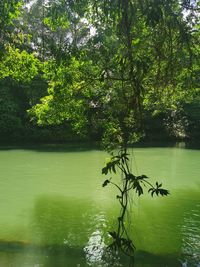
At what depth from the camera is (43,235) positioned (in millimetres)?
7176

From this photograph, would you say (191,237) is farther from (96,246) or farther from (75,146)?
(75,146)

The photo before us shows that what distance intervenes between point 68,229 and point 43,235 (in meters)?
0.56

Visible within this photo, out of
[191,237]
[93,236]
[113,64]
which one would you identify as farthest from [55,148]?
[113,64]

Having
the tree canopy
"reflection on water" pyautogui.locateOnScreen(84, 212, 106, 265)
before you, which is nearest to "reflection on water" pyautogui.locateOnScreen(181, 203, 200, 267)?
"reflection on water" pyautogui.locateOnScreen(84, 212, 106, 265)

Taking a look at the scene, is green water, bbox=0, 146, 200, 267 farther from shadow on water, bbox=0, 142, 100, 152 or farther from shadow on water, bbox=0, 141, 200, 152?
shadow on water, bbox=0, 141, 200, 152

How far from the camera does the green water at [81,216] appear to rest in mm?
6117

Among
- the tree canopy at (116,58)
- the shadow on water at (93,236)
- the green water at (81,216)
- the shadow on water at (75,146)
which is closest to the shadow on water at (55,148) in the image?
the shadow on water at (75,146)

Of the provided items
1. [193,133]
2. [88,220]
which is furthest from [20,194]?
[193,133]

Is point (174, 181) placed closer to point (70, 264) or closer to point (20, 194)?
point (20, 194)

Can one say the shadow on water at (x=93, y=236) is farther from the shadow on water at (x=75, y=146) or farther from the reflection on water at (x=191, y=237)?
the shadow on water at (x=75, y=146)

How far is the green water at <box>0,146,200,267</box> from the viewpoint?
6.12 metres

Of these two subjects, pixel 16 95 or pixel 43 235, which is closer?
pixel 43 235

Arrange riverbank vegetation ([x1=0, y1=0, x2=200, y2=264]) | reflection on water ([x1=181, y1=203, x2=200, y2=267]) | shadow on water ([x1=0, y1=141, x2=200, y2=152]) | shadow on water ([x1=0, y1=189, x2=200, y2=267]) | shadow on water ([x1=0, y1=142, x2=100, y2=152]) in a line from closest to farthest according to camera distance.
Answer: riverbank vegetation ([x1=0, y1=0, x2=200, y2=264]), shadow on water ([x1=0, y1=189, x2=200, y2=267]), reflection on water ([x1=181, y1=203, x2=200, y2=267]), shadow on water ([x1=0, y1=142, x2=100, y2=152]), shadow on water ([x1=0, y1=141, x2=200, y2=152])

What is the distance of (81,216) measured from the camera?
855 cm
